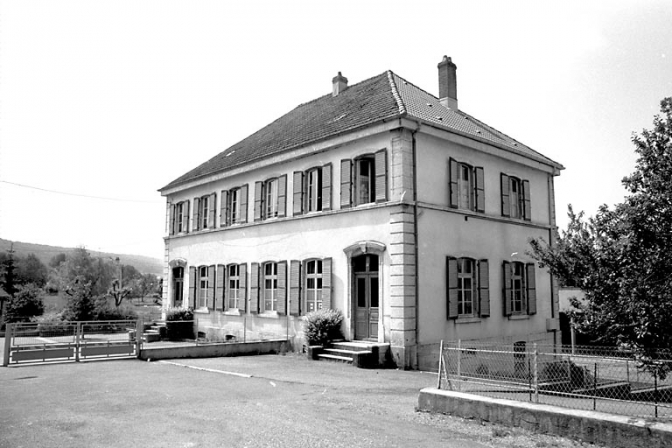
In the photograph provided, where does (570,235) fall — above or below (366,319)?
above

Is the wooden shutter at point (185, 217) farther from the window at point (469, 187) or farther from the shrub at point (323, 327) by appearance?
the window at point (469, 187)

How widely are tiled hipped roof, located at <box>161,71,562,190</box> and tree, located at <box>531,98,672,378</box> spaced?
24.3 feet

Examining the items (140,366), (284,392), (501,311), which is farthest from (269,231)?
(284,392)

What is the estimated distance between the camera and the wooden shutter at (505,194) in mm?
19391

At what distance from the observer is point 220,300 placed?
22953mm

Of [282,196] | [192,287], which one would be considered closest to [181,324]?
[192,287]

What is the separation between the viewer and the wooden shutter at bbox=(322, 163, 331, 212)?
703 inches

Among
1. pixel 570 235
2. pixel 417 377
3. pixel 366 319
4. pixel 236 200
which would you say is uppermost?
pixel 236 200

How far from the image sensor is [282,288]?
19375 millimetres

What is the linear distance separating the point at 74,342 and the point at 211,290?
26.9ft

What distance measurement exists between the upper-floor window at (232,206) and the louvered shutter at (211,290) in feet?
Answer: 6.83

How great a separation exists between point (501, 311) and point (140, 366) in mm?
11554

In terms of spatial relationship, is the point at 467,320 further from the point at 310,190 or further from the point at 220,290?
the point at 220,290

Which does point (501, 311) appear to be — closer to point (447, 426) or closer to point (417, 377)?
point (417, 377)
